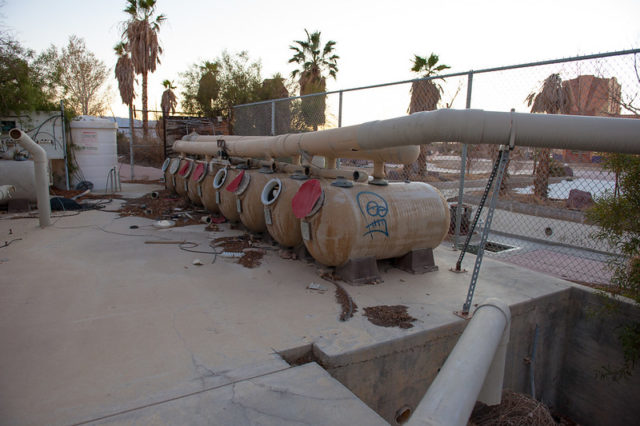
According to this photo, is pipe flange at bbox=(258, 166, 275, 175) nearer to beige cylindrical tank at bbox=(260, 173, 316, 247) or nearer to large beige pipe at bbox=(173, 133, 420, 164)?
large beige pipe at bbox=(173, 133, 420, 164)

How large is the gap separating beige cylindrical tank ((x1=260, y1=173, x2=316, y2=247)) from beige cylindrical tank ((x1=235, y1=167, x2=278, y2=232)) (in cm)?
69

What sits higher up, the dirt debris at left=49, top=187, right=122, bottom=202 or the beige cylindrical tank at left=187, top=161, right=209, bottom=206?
the beige cylindrical tank at left=187, top=161, right=209, bottom=206

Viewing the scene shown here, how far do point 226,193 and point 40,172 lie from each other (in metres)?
3.23

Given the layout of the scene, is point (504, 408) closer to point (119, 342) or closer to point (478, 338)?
point (478, 338)

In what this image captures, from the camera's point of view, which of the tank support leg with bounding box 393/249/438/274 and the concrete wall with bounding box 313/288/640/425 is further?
the tank support leg with bounding box 393/249/438/274

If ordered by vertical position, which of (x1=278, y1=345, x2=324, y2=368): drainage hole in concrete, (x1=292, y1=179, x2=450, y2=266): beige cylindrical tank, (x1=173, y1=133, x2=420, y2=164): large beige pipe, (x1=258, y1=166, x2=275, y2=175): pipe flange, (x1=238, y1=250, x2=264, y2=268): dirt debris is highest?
(x1=173, y1=133, x2=420, y2=164): large beige pipe

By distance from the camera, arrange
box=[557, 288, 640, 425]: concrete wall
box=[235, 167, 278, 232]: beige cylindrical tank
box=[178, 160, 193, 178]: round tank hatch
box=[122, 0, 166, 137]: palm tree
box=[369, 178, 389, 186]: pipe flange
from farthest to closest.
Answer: box=[122, 0, 166, 137]: palm tree < box=[178, 160, 193, 178]: round tank hatch < box=[235, 167, 278, 232]: beige cylindrical tank < box=[369, 178, 389, 186]: pipe flange < box=[557, 288, 640, 425]: concrete wall

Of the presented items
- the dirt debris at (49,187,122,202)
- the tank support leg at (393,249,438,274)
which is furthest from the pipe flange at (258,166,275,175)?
the dirt debris at (49,187,122,202)

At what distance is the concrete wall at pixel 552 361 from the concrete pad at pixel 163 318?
0.52 ft

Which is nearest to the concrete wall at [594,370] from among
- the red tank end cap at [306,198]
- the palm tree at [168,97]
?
the red tank end cap at [306,198]

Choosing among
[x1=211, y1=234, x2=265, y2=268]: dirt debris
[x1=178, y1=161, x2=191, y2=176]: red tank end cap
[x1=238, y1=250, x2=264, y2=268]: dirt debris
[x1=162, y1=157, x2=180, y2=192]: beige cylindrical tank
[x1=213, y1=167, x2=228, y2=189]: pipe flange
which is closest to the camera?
[x1=238, y1=250, x2=264, y2=268]: dirt debris

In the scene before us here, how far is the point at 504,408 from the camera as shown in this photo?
3723 millimetres

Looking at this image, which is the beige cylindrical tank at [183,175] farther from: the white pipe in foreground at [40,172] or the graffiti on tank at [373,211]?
the graffiti on tank at [373,211]

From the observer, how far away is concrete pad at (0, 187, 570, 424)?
261 centimetres
